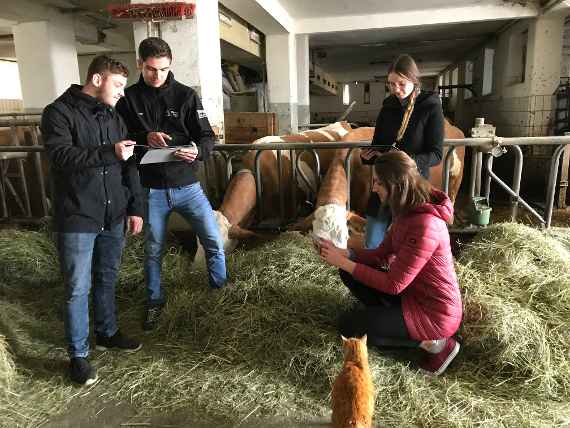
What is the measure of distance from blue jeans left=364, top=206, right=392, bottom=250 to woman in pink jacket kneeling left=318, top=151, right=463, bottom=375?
59cm

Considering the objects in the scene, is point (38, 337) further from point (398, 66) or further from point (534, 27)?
point (534, 27)

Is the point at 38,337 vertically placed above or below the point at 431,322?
below

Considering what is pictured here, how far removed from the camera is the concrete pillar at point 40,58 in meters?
7.62

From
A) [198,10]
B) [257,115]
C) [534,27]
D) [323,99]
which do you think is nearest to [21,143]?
[257,115]

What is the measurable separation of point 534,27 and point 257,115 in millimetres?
6483

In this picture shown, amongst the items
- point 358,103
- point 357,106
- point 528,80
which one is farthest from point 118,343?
point 358,103

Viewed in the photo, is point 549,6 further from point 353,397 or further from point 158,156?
point 353,397

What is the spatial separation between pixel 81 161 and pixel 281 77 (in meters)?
8.83

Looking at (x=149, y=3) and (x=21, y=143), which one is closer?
(x=149, y=3)

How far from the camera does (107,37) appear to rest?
34.6 feet

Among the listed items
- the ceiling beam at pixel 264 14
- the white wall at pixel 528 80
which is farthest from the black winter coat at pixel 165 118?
the white wall at pixel 528 80

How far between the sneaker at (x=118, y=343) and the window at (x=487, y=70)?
43.5 ft

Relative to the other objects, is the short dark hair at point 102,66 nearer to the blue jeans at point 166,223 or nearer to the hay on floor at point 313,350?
the blue jeans at point 166,223

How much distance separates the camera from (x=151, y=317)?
2896mm
